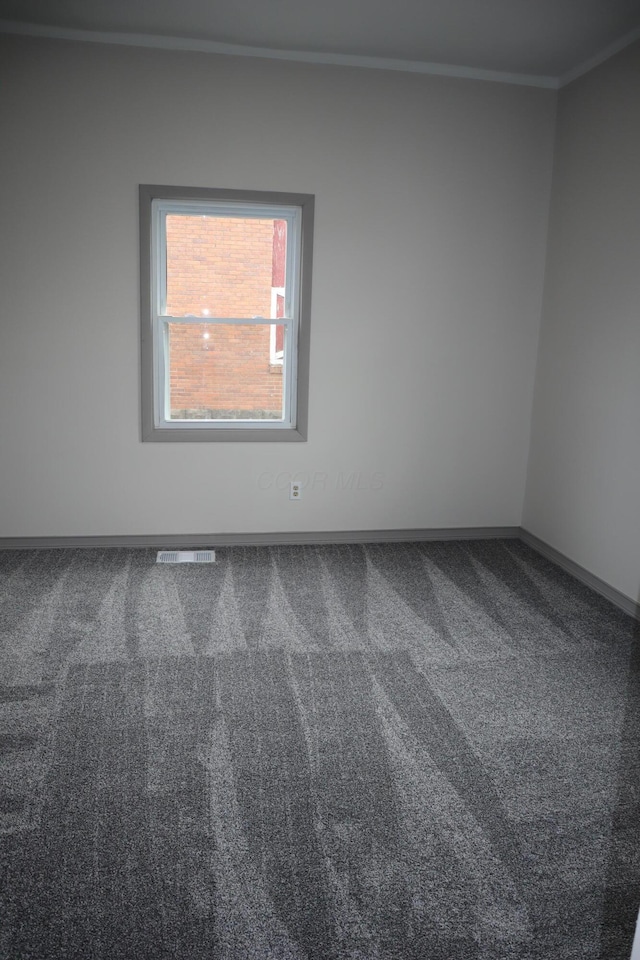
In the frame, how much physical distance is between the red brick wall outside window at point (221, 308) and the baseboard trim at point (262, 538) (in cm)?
74

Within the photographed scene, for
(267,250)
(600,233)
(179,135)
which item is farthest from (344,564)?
(179,135)

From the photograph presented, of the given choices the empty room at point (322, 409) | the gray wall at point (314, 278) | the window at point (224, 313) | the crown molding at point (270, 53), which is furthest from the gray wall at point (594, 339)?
the window at point (224, 313)

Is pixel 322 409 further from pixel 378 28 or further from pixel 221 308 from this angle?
pixel 378 28

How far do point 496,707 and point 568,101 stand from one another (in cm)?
341

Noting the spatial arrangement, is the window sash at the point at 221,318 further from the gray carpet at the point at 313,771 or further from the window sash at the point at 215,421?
the gray carpet at the point at 313,771

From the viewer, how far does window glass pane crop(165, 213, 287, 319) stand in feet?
13.5

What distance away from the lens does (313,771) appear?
7.38ft

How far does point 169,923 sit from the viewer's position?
65.8 inches

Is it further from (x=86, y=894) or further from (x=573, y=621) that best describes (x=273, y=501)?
(x=86, y=894)

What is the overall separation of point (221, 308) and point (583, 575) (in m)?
2.53

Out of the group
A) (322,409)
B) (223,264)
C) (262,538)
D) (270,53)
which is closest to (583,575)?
(322,409)

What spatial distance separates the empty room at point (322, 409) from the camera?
2447 mm

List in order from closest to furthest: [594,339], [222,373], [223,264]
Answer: [594,339] → [223,264] → [222,373]

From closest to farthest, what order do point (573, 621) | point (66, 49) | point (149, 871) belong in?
point (149, 871) → point (573, 621) → point (66, 49)
